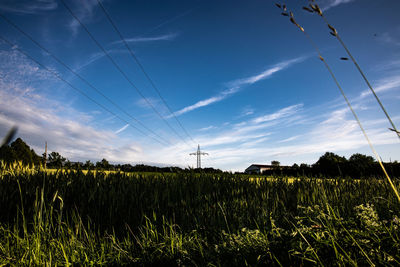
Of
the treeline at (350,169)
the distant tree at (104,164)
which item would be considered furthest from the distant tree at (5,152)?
the distant tree at (104,164)

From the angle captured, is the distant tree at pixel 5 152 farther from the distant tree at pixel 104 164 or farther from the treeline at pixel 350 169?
the distant tree at pixel 104 164

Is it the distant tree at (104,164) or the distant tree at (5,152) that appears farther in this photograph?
the distant tree at (104,164)

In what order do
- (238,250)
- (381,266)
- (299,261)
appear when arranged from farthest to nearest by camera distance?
(238,250), (299,261), (381,266)

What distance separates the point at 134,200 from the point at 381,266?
11.6 ft

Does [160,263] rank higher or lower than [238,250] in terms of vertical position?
lower

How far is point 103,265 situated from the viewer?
2088 millimetres

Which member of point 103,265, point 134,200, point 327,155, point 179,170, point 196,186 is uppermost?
point 327,155

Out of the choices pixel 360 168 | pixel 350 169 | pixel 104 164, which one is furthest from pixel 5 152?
pixel 350 169

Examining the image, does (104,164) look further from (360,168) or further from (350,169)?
(350,169)

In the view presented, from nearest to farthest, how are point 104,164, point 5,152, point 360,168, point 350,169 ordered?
point 5,152 → point 104,164 → point 360,168 → point 350,169

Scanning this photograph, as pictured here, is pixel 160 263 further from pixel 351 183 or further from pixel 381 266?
pixel 351 183

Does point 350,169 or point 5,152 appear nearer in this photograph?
point 5,152

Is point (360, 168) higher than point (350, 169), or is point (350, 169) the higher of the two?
point (350, 169)

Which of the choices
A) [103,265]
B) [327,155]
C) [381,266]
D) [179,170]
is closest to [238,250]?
[381,266]
